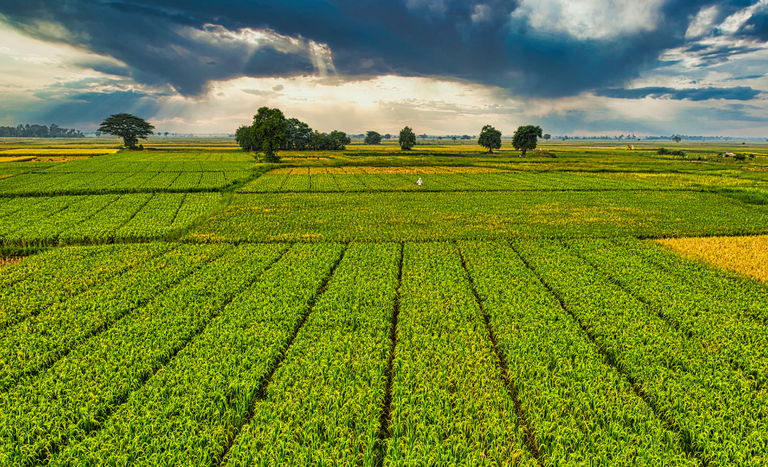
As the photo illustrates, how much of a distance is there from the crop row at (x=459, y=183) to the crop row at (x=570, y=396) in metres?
33.9

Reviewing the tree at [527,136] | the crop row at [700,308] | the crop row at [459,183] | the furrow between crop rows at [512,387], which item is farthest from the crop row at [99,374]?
the tree at [527,136]

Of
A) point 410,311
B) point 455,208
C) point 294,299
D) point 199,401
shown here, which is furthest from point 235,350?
point 455,208

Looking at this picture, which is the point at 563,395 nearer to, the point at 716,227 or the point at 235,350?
the point at 235,350

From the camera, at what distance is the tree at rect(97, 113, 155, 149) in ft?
439

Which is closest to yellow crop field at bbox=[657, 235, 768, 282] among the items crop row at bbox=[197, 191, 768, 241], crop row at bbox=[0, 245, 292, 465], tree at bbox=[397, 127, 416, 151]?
crop row at bbox=[197, 191, 768, 241]

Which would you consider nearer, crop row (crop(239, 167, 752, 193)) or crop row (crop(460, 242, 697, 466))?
crop row (crop(460, 242, 697, 466))

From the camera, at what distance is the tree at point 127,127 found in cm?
13388

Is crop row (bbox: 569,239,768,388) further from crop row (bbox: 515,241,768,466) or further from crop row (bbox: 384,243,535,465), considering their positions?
crop row (bbox: 384,243,535,465)

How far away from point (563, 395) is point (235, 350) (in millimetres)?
9564

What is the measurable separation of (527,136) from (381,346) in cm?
12621

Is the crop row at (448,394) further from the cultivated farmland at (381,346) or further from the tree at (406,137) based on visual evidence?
the tree at (406,137)

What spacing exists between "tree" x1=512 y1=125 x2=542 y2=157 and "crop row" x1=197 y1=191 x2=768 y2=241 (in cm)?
8431

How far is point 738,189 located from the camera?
4412cm

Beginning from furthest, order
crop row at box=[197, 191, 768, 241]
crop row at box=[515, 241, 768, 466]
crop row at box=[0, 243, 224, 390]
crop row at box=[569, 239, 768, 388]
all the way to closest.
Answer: crop row at box=[197, 191, 768, 241], crop row at box=[569, 239, 768, 388], crop row at box=[0, 243, 224, 390], crop row at box=[515, 241, 768, 466]
